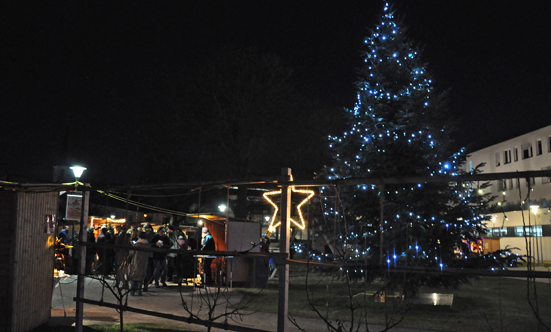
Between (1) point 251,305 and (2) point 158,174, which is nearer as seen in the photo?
(1) point 251,305

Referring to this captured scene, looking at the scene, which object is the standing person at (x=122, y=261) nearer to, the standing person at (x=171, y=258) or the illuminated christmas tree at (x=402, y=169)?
the standing person at (x=171, y=258)

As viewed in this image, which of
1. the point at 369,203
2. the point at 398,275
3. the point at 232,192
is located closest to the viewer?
the point at 398,275

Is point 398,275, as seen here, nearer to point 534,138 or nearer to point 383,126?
point 383,126

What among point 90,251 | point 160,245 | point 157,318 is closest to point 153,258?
point 160,245

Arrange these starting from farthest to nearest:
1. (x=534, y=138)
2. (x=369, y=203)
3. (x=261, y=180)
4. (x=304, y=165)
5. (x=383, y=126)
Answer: (x=534, y=138)
(x=304, y=165)
(x=383, y=126)
(x=369, y=203)
(x=261, y=180)

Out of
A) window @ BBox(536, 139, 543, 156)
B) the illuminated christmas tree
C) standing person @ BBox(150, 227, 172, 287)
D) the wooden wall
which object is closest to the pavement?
the wooden wall

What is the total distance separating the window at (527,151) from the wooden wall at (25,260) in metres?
45.2

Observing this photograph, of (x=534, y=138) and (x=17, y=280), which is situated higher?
(x=534, y=138)

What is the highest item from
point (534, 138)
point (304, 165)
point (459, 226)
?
point (534, 138)

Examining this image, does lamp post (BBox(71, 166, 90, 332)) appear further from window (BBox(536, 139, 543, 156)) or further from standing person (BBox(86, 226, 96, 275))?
window (BBox(536, 139, 543, 156))

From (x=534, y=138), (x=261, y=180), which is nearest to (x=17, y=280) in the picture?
(x=261, y=180)

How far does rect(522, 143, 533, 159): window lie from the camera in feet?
147

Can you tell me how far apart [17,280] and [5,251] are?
0.48 m

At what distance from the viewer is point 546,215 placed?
37406mm
